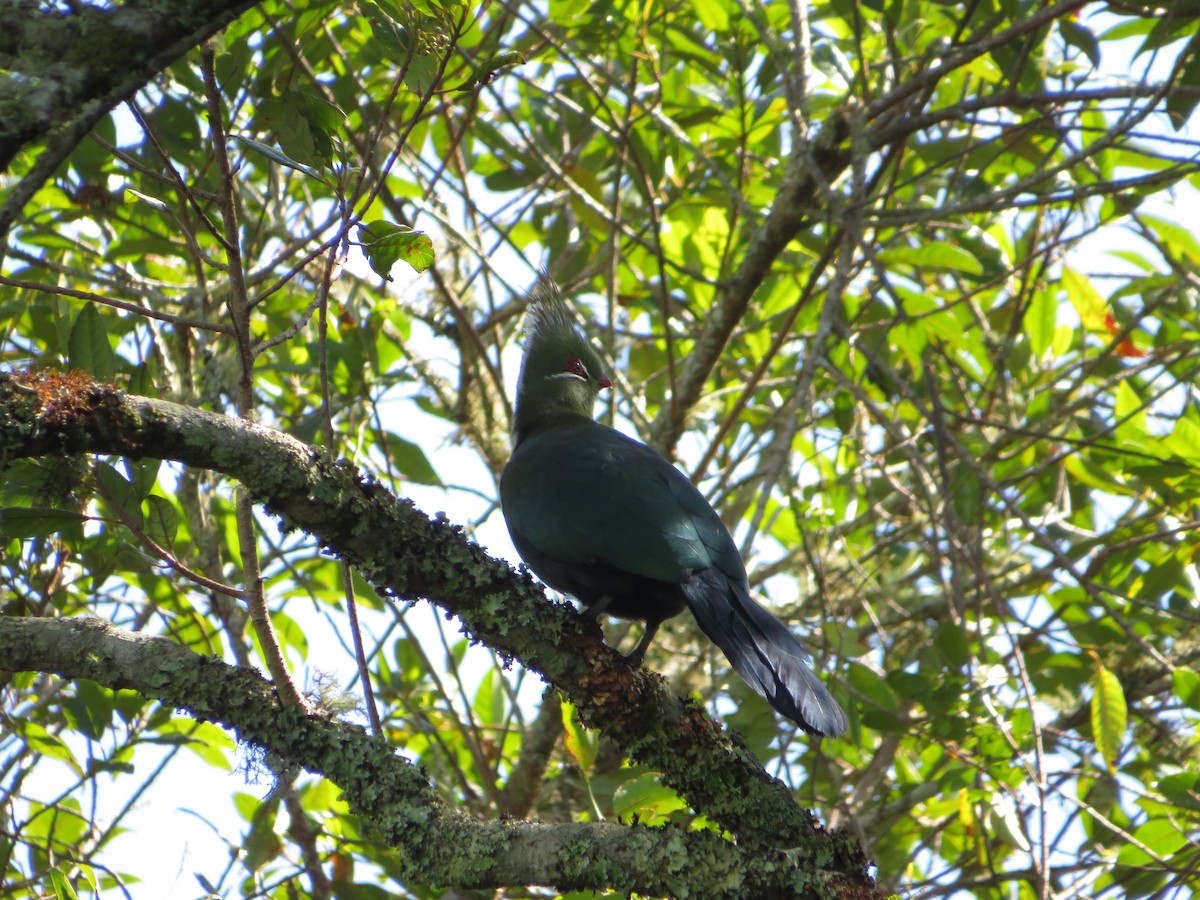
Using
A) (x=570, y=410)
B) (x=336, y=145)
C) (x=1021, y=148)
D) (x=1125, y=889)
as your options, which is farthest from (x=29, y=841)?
(x=1021, y=148)

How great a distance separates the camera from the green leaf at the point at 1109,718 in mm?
3670

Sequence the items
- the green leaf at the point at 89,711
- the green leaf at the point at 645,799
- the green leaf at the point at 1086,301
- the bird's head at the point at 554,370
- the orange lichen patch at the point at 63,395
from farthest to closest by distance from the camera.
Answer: the green leaf at the point at 1086,301, the bird's head at the point at 554,370, the green leaf at the point at 89,711, the green leaf at the point at 645,799, the orange lichen patch at the point at 63,395

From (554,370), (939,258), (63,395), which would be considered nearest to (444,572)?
(63,395)

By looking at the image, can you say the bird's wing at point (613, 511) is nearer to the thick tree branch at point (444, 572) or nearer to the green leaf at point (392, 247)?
the thick tree branch at point (444, 572)

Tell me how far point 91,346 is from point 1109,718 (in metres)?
3.22

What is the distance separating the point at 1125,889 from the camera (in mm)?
3703

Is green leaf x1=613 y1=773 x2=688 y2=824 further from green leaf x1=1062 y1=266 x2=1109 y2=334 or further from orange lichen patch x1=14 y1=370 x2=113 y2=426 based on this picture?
green leaf x1=1062 y1=266 x2=1109 y2=334

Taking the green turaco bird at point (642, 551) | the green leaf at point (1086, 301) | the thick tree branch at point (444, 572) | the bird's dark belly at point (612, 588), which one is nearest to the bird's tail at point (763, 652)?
the green turaco bird at point (642, 551)

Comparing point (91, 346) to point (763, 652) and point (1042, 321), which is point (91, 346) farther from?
point (1042, 321)

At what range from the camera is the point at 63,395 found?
1.81 m

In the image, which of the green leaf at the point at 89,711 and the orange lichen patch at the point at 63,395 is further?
the green leaf at the point at 89,711

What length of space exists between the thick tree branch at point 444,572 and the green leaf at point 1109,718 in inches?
75.8

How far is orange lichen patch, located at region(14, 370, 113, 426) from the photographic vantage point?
179 centimetres

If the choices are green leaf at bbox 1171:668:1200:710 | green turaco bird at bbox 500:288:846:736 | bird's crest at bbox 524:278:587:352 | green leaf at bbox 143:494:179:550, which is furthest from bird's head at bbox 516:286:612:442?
green leaf at bbox 1171:668:1200:710
